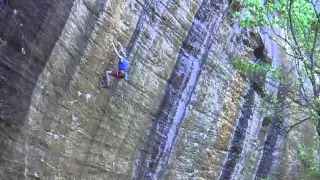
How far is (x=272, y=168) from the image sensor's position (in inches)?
411

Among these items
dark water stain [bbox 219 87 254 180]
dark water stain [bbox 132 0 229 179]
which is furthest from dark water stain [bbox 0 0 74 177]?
dark water stain [bbox 219 87 254 180]

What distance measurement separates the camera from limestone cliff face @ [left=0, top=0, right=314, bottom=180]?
502cm

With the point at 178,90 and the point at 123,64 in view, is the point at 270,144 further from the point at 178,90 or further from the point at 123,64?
the point at 123,64

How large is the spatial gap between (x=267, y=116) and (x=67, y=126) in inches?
232

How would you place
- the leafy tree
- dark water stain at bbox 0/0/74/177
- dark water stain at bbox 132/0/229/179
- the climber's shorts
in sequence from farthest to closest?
dark water stain at bbox 132/0/229/179
the leafy tree
the climber's shorts
dark water stain at bbox 0/0/74/177

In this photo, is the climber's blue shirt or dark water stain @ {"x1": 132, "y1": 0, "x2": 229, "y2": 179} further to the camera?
dark water stain @ {"x1": 132, "y1": 0, "x2": 229, "y2": 179}

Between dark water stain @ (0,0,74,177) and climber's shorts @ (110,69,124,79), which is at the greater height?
climber's shorts @ (110,69,124,79)

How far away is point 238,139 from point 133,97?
139 inches

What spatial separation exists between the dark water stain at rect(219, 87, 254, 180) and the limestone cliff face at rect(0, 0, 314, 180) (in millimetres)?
23

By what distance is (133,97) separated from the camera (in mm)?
6840

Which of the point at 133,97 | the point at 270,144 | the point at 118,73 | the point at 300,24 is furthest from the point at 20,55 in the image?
the point at 270,144

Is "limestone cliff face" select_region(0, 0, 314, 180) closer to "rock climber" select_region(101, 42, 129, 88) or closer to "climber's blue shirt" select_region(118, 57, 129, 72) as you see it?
"rock climber" select_region(101, 42, 129, 88)

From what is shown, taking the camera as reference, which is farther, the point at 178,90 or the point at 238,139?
the point at 238,139

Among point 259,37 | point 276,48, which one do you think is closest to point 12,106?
point 259,37
